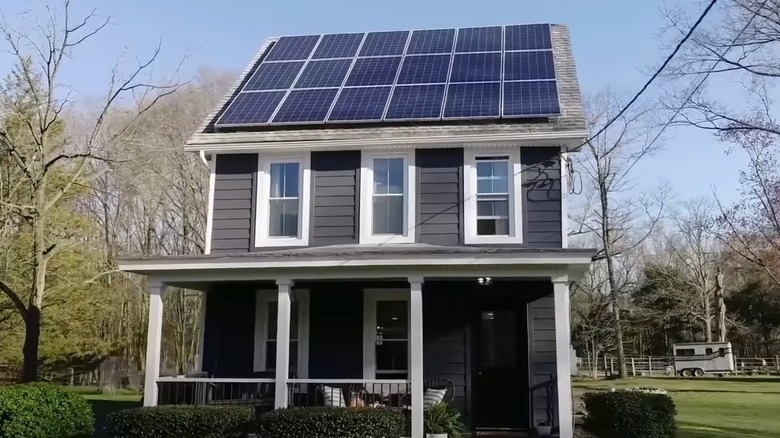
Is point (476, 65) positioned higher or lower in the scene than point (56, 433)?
higher

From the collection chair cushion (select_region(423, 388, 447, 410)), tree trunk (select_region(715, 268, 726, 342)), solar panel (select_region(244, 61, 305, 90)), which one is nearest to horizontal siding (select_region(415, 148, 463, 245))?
chair cushion (select_region(423, 388, 447, 410))

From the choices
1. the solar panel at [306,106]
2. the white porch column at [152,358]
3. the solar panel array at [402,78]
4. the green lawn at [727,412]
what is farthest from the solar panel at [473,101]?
the green lawn at [727,412]

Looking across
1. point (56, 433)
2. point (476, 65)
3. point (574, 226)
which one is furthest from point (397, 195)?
point (574, 226)

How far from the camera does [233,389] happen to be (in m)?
11.8

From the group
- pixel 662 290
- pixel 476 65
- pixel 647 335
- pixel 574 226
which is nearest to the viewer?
pixel 476 65

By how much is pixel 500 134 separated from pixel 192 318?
22.4 meters

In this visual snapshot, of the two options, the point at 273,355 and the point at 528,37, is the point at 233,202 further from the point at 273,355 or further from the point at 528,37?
the point at 528,37

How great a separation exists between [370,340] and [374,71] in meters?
5.78

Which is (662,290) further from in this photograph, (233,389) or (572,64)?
(233,389)

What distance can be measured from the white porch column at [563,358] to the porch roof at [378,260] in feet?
1.04

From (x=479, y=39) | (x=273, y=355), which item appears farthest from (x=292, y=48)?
(x=273, y=355)

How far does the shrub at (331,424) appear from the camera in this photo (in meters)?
9.04

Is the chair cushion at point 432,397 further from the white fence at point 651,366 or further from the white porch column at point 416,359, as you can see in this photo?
the white fence at point 651,366

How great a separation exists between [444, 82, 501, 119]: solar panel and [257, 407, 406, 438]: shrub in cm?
551
